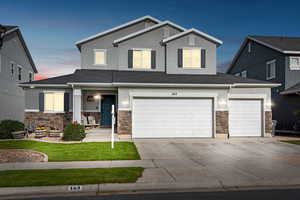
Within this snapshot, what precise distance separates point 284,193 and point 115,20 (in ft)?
75.0

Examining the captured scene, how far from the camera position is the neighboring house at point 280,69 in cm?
2080

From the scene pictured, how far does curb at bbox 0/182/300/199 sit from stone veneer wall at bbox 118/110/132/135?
895 centimetres

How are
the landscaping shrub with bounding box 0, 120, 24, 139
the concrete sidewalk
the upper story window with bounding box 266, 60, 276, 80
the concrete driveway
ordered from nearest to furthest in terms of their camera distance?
the concrete driveway, the concrete sidewalk, the landscaping shrub with bounding box 0, 120, 24, 139, the upper story window with bounding box 266, 60, 276, 80

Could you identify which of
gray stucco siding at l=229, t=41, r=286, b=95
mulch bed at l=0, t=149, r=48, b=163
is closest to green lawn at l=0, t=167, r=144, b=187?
mulch bed at l=0, t=149, r=48, b=163

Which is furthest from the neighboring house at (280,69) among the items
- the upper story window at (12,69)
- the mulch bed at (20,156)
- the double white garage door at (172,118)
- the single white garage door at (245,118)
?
the upper story window at (12,69)

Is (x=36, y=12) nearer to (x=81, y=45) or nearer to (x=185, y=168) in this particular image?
(x=81, y=45)

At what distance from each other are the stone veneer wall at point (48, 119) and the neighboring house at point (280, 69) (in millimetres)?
17693

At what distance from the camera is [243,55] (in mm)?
28203

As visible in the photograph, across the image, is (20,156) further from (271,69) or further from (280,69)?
(271,69)

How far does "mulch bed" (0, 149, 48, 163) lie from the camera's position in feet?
31.2

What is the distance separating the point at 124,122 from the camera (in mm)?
15383

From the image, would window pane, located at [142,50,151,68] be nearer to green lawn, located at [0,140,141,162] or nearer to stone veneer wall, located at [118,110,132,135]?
stone veneer wall, located at [118,110,132,135]

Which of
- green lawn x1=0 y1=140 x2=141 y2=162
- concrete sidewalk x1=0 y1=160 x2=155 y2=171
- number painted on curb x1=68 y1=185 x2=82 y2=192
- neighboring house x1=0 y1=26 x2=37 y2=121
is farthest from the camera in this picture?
neighboring house x1=0 y1=26 x2=37 y2=121

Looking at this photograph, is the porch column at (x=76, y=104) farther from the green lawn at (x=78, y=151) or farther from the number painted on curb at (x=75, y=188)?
the number painted on curb at (x=75, y=188)
